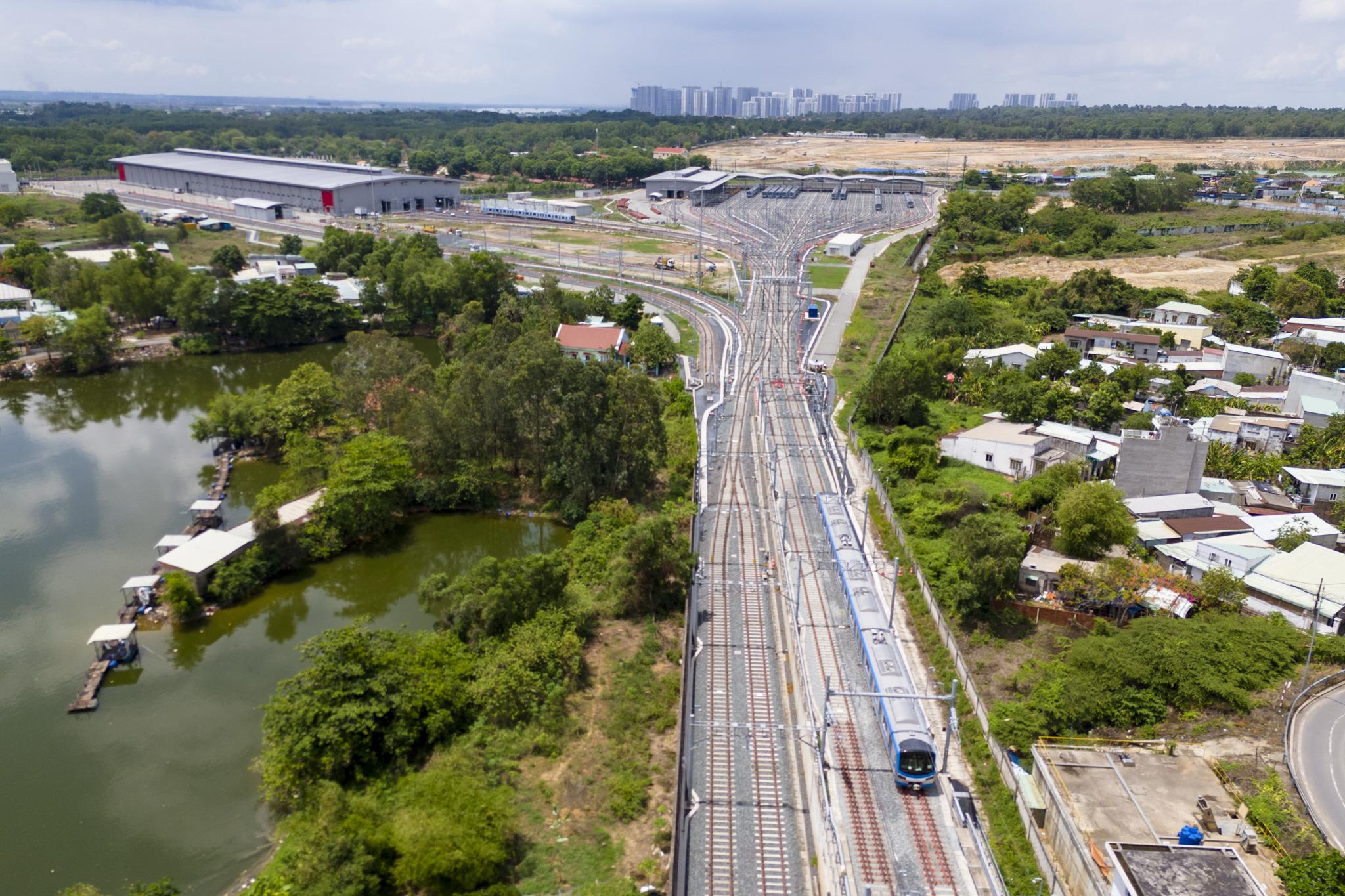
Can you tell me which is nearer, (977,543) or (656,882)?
(656,882)

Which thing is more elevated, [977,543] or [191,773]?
[977,543]

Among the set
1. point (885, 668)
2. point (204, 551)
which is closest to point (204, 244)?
point (204, 551)

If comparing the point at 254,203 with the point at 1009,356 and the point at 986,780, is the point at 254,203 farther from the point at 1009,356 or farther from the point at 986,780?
the point at 986,780

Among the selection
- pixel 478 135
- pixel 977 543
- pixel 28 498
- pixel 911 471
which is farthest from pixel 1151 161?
pixel 28 498

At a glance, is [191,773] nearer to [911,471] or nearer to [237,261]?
[911,471]

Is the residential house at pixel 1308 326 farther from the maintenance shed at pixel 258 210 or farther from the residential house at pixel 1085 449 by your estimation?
the maintenance shed at pixel 258 210

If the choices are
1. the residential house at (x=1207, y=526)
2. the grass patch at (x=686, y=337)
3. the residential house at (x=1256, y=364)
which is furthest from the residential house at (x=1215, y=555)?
the grass patch at (x=686, y=337)
